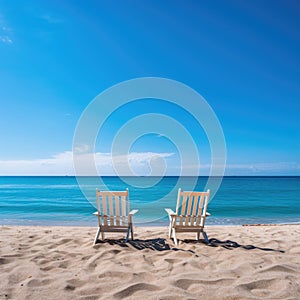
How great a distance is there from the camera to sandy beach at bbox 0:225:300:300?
8.50 ft

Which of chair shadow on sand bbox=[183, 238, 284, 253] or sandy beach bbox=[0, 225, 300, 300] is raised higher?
sandy beach bbox=[0, 225, 300, 300]

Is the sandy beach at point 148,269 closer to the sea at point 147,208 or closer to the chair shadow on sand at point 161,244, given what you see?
the chair shadow on sand at point 161,244

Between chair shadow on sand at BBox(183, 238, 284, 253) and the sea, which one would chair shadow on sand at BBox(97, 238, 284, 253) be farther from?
the sea

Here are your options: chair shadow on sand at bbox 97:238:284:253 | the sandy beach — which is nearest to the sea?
chair shadow on sand at bbox 97:238:284:253

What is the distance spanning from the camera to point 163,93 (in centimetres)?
1138

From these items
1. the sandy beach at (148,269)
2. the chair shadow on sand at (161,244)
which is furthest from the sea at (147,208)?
the sandy beach at (148,269)

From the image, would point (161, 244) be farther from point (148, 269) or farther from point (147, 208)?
point (147, 208)

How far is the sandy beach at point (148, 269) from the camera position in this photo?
2.59 meters

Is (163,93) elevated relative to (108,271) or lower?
elevated

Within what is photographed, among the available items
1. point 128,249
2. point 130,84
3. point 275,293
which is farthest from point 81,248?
point 130,84

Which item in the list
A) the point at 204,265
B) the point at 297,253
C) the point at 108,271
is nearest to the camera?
the point at 108,271

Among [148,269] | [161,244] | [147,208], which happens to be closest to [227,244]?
[161,244]

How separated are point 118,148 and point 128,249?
7232 millimetres

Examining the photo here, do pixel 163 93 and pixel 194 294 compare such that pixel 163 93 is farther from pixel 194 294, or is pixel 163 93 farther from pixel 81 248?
pixel 194 294
